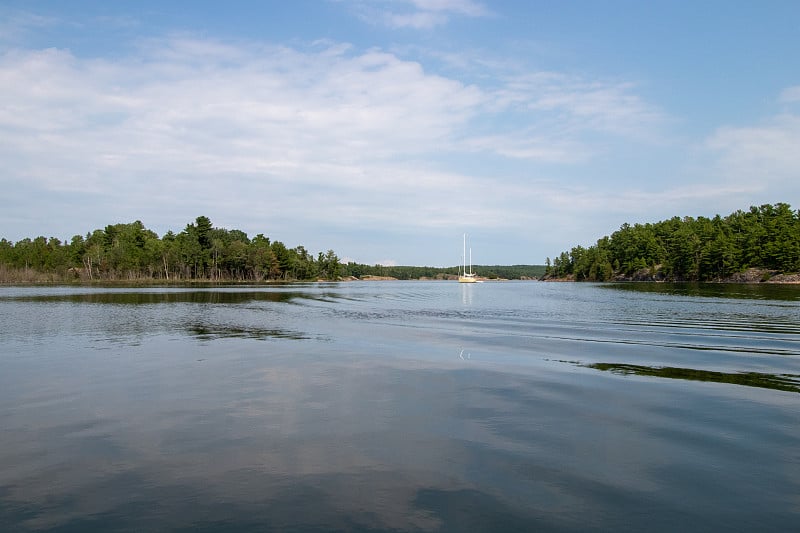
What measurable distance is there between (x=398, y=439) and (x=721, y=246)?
6543 inches

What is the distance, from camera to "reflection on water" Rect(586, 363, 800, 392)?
51.0 feet

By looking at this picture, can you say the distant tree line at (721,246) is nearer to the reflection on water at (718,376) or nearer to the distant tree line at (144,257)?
the distant tree line at (144,257)

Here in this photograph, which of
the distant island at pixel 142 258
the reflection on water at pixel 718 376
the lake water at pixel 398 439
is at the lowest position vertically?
the reflection on water at pixel 718 376

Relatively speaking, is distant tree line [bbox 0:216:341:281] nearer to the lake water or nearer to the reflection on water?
the lake water

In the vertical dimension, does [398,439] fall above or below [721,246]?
below

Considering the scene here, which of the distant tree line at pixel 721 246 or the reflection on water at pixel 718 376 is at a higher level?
the distant tree line at pixel 721 246

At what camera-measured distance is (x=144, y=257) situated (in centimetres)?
16588

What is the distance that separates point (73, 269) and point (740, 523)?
200 m

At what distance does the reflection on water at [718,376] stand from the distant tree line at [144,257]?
16574cm

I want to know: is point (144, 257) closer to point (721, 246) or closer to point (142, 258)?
point (142, 258)

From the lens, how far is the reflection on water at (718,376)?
15.6m

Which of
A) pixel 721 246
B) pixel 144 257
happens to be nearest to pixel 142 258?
pixel 144 257

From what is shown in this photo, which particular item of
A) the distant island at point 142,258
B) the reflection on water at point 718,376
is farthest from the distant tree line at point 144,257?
the reflection on water at point 718,376

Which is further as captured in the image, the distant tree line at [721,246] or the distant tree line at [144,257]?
the distant tree line at [144,257]
